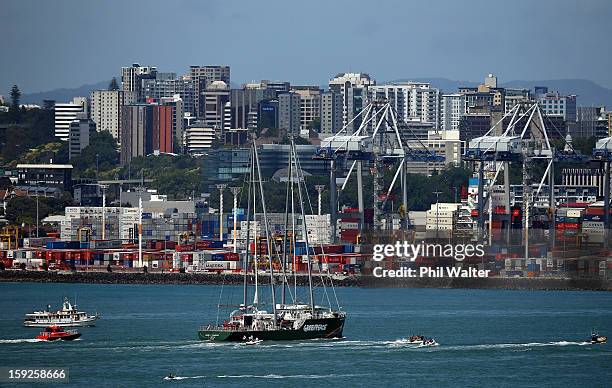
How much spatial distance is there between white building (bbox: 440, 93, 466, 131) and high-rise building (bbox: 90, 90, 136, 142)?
2879 cm

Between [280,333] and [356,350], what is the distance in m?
1.83

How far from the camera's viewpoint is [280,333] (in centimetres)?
4359

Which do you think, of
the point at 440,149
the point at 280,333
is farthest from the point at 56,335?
the point at 440,149

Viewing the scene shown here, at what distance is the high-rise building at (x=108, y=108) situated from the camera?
17000 centimetres

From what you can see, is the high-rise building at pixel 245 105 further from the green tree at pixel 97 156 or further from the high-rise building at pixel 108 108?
the green tree at pixel 97 156

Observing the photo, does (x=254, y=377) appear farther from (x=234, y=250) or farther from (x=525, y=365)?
(x=234, y=250)

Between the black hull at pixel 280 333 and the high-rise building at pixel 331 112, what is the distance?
4811 inches

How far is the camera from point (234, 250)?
3383 inches

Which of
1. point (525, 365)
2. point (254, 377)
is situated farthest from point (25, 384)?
point (525, 365)

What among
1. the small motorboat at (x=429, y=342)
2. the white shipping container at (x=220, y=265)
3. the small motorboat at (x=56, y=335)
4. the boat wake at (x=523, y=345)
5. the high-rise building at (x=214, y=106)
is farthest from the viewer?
the high-rise building at (x=214, y=106)

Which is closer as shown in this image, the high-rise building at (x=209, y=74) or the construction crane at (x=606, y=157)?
the construction crane at (x=606, y=157)

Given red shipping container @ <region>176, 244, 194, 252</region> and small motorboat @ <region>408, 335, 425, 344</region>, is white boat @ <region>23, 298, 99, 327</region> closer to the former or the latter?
small motorboat @ <region>408, 335, 425, 344</region>

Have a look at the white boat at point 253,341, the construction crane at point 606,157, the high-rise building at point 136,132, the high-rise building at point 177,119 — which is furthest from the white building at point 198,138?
the white boat at point 253,341

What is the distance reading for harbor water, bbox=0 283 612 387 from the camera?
128 ft
